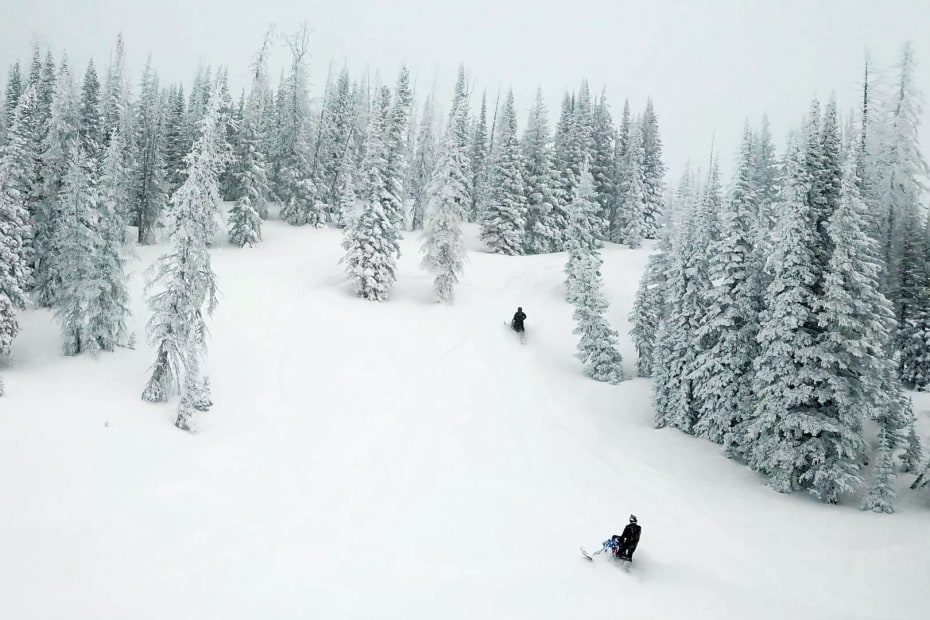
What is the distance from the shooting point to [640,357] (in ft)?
109

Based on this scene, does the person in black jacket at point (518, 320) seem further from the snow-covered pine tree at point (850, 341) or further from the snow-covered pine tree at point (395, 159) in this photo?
the snow-covered pine tree at point (850, 341)

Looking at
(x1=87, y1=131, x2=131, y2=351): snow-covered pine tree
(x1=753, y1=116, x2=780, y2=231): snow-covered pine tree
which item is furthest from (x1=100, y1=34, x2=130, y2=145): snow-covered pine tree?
(x1=753, y1=116, x2=780, y2=231): snow-covered pine tree

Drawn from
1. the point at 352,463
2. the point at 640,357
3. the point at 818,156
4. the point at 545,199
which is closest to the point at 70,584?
the point at 352,463

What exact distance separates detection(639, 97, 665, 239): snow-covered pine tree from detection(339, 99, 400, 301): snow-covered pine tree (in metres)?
34.7

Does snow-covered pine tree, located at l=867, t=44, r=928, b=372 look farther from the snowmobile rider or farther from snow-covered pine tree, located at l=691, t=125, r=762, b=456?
the snowmobile rider

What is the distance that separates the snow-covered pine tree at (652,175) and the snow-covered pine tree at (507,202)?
683 inches

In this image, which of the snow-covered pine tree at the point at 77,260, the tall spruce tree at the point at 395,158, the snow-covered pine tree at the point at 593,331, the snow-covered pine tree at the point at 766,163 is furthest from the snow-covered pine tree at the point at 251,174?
the snow-covered pine tree at the point at 766,163

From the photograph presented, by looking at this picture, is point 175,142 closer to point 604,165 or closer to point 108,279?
point 108,279

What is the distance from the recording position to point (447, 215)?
126 feet

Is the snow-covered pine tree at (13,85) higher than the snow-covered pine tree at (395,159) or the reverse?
higher

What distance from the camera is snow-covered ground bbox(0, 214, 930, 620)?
12.0 meters

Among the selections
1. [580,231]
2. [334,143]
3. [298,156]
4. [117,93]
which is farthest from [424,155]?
[580,231]

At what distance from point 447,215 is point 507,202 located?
51.7 ft

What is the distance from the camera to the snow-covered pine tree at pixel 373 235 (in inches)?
1492
